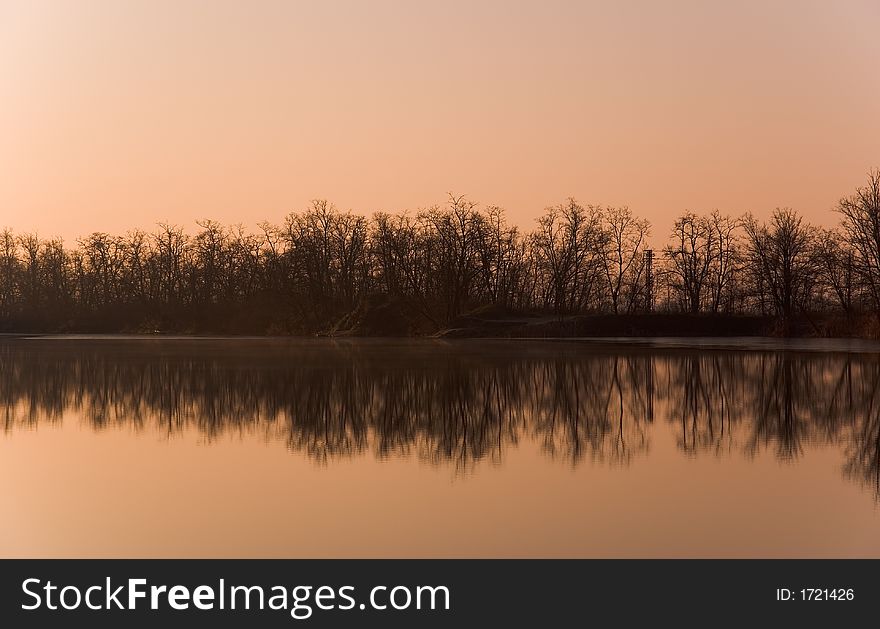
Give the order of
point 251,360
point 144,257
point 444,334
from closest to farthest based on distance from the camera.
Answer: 1. point 251,360
2. point 444,334
3. point 144,257

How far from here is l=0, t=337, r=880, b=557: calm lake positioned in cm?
944

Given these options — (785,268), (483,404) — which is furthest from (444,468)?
(785,268)

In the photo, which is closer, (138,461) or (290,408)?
(138,461)

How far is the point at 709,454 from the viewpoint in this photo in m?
14.5

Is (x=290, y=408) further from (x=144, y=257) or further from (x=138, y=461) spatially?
(x=144, y=257)

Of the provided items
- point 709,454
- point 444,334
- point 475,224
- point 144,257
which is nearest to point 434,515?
point 709,454

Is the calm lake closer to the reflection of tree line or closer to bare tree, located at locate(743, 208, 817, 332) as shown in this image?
the reflection of tree line

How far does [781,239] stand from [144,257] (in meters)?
73.8

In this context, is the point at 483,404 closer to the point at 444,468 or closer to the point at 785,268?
the point at 444,468

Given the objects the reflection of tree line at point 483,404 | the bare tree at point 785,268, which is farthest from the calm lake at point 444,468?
the bare tree at point 785,268

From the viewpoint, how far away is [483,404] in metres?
21.2

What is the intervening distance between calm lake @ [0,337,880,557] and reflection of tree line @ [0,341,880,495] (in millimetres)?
88

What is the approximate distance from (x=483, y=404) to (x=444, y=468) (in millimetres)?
7983

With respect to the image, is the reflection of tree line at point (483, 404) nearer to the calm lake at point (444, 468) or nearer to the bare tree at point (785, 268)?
the calm lake at point (444, 468)
